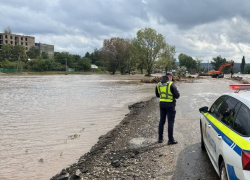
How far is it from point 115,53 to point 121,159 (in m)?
89.7

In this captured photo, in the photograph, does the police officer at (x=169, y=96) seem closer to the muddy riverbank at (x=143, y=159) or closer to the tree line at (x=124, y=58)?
the muddy riverbank at (x=143, y=159)

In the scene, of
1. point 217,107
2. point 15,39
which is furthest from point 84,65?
point 217,107

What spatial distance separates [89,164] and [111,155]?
679 mm

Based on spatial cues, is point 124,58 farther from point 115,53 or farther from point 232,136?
point 232,136

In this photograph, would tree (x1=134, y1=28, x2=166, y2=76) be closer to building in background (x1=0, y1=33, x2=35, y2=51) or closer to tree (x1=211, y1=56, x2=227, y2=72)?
tree (x1=211, y1=56, x2=227, y2=72)

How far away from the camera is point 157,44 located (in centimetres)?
6419

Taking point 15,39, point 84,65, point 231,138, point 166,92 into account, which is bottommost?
point 231,138

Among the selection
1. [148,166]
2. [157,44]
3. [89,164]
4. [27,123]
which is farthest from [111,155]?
[157,44]

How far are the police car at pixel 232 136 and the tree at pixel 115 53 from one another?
288ft

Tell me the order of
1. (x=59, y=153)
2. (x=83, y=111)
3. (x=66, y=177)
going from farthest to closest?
(x=83, y=111)
(x=59, y=153)
(x=66, y=177)

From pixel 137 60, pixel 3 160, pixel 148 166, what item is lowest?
pixel 3 160

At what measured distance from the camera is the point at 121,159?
5.33 meters

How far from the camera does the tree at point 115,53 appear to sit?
→ 91.9 metres

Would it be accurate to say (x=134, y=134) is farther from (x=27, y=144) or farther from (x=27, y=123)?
(x=27, y=123)
